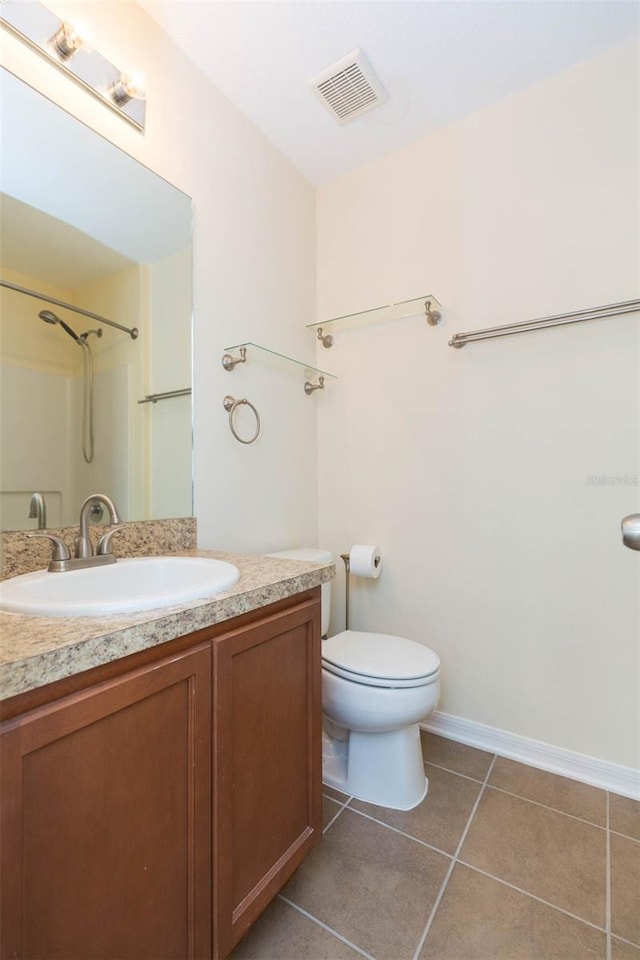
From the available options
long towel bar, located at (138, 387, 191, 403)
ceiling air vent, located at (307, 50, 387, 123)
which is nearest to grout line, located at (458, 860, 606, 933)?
long towel bar, located at (138, 387, 191, 403)

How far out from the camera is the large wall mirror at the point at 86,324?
1.03 m

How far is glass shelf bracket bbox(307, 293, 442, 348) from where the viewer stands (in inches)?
69.8

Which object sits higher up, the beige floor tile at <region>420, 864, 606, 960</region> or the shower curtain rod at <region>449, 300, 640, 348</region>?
the shower curtain rod at <region>449, 300, 640, 348</region>

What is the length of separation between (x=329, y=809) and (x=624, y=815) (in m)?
0.92

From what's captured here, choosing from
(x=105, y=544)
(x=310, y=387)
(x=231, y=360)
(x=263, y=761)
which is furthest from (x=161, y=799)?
(x=310, y=387)

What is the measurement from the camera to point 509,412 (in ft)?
5.34

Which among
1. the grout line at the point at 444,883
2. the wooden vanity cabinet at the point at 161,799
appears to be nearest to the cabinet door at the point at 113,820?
the wooden vanity cabinet at the point at 161,799

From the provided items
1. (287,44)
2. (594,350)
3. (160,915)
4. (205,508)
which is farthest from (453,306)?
(160,915)

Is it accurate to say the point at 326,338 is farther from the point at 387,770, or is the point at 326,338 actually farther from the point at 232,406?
the point at 387,770

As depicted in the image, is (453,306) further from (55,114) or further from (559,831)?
(559,831)

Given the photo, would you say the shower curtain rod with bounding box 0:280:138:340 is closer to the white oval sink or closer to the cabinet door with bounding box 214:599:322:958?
the white oval sink

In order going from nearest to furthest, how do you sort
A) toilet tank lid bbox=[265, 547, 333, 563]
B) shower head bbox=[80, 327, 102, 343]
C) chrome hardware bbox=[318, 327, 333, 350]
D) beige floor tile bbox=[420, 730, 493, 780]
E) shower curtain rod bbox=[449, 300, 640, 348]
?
1. shower head bbox=[80, 327, 102, 343]
2. shower curtain rod bbox=[449, 300, 640, 348]
3. beige floor tile bbox=[420, 730, 493, 780]
4. toilet tank lid bbox=[265, 547, 333, 563]
5. chrome hardware bbox=[318, 327, 333, 350]

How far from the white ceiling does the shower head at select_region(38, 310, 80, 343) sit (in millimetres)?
1047

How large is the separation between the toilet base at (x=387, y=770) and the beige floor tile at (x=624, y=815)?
1.85 feet
